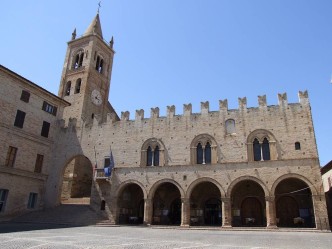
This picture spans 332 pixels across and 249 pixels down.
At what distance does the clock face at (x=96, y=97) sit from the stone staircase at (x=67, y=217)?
13.3 metres

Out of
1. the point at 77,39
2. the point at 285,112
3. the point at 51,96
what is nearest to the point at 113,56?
the point at 77,39

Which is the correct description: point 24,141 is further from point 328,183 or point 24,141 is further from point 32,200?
point 328,183

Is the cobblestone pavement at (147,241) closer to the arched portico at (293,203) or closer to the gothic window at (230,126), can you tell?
the arched portico at (293,203)

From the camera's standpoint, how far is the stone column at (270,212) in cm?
1831

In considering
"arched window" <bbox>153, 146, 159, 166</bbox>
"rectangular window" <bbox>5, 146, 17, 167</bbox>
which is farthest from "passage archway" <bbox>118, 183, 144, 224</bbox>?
"rectangular window" <bbox>5, 146, 17, 167</bbox>

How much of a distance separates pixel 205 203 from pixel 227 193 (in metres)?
3.22

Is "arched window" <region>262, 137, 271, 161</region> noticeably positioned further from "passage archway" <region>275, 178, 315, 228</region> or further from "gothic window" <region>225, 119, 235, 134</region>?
"gothic window" <region>225, 119, 235, 134</region>

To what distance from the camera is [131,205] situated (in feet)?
81.4

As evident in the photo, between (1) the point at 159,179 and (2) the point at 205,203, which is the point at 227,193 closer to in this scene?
(2) the point at 205,203

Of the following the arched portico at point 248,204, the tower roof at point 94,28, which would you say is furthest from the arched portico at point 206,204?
the tower roof at point 94,28

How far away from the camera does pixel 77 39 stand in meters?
35.6

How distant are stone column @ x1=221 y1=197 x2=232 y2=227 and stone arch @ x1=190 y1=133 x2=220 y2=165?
2935 millimetres

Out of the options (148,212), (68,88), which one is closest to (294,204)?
(148,212)

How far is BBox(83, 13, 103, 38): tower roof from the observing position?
117 ft
